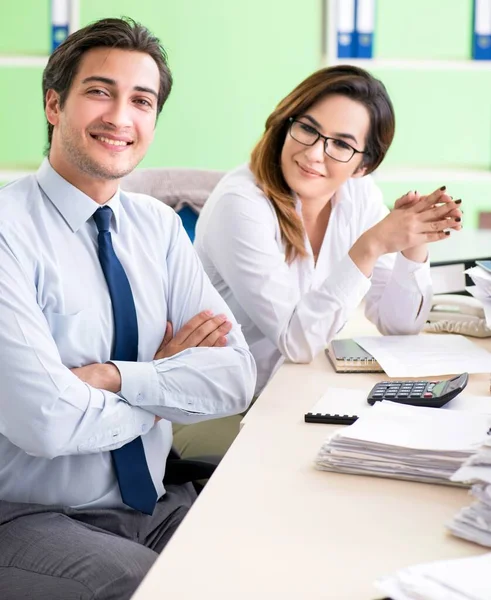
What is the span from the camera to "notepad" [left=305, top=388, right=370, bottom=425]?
1.34 m

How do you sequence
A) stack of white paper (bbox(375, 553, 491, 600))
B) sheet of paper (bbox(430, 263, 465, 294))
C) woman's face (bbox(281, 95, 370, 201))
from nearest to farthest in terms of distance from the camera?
stack of white paper (bbox(375, 553, 491, 600)) → woman's face (bbox(281, 95, 370, 201)) → sheet of paper (bbox(430, 263, 465, 294))

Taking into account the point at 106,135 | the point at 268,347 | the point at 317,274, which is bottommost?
the point at 268,347

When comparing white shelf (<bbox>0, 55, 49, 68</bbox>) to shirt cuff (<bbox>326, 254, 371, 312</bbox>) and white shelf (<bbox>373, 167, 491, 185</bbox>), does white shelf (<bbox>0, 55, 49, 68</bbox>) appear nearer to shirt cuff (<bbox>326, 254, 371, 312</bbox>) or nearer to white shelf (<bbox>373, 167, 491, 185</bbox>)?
white shelf (<bbox>373, 167, 491, 185</bbox>)

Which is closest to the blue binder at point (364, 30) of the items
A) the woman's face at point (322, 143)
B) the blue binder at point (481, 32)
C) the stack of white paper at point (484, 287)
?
the blue binder at point (481, 32)

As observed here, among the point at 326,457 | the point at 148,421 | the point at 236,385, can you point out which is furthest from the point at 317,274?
the point at 326,457

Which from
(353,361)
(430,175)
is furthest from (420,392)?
(430,175)

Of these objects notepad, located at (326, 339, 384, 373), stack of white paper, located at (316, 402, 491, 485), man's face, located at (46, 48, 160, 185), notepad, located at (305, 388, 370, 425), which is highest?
man's face, located at (46, 48, 160, 185)

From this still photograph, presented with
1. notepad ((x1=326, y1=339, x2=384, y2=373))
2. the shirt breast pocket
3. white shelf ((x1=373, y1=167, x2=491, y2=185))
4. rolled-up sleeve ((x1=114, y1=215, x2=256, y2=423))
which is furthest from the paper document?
white shelf ((x1=373, y1=167, x2=491, y2=185))

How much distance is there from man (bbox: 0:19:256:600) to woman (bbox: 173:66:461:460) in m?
0.25

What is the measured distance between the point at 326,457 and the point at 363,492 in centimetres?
8

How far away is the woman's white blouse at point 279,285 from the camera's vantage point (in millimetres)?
1857

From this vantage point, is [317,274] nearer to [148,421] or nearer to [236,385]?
[236,385]

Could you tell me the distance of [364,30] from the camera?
3.43m

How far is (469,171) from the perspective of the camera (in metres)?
3.55
